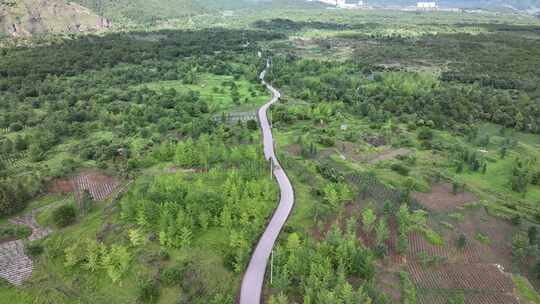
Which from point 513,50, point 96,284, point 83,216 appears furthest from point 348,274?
point 513,50

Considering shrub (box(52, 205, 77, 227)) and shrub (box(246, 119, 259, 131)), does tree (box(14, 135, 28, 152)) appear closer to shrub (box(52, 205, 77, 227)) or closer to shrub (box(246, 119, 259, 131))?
shrub (box(52, 205, 77, 227))

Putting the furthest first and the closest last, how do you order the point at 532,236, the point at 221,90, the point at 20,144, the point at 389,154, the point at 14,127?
1. the point at 221,90
2. the point at 14,127
3. the point at 389,154
4. the point at 20,144
5. the point at 532,236

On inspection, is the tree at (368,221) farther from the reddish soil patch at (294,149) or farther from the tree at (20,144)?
the tree at (20,144)

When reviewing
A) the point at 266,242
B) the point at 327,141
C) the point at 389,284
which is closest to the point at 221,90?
the point at 327,141

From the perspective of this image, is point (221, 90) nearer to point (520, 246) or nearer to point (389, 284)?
point (389, 284)

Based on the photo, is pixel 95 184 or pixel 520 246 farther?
pixel 95 184

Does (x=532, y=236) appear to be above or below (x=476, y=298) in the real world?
above

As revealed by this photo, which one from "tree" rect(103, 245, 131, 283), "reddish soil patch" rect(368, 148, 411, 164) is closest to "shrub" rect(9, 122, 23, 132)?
"tree" rect(103, 245, 131, 283)
